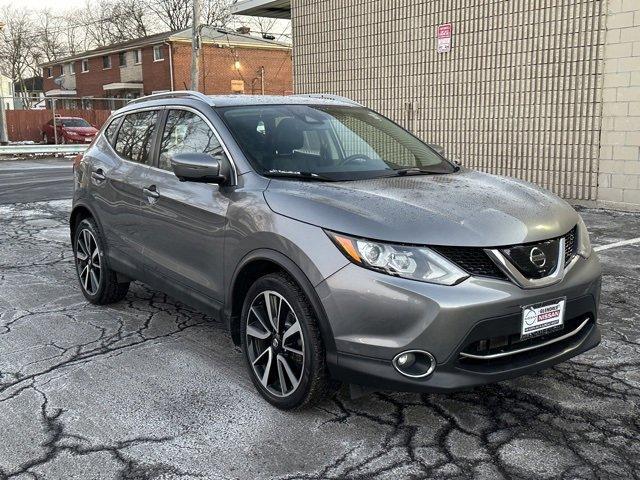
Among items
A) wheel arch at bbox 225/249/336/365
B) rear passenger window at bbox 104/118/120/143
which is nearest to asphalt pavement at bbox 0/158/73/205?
rear passenger window at bbox 104/118/120/143

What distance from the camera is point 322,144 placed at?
4.20 metres

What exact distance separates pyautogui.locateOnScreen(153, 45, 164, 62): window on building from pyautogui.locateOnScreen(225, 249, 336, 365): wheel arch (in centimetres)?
4099

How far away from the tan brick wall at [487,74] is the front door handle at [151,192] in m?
7.58

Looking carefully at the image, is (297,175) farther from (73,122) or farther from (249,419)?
(73,122)

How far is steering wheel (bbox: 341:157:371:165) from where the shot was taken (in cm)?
406

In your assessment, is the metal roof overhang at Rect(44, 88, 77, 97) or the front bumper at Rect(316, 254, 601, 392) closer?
the front bumper at Rect(316, 254, 601, 392)

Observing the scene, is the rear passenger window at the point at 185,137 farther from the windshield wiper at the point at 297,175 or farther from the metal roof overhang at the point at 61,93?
the metal roof overhang at the point at 61,93

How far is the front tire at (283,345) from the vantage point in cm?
320

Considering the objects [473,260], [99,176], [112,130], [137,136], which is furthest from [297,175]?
[112,130]

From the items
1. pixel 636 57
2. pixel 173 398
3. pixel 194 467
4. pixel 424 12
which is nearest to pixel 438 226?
pixel 194 467

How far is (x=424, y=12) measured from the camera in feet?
39.5

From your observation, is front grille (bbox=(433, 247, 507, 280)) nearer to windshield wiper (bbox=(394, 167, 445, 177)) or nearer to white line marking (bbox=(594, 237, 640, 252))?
windshield wiper (bbox=(394, 167, 445, 177))

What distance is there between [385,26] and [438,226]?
10626 millimetres

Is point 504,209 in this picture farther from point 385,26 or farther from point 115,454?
point 385,26
